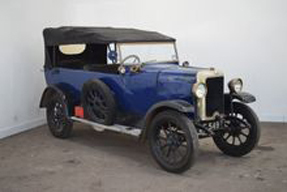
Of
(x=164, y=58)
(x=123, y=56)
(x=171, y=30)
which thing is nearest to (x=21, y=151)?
(x=123, y=56)

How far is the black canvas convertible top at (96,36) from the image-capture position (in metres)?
4.63

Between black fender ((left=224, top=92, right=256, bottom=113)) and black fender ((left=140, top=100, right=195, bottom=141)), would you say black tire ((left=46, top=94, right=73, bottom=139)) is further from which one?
black fender ((left=224, top=92, right=256, bottom=113))

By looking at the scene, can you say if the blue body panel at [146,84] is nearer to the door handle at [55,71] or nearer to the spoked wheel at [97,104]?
the spoked wheel at [97,104]

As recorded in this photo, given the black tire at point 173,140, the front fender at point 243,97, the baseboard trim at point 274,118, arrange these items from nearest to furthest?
the black tire at point 173,140 < the front fender at point 243,97 < the baseboard trim at point 274,118

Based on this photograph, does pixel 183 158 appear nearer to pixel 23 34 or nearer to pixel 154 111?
pixel 154 111

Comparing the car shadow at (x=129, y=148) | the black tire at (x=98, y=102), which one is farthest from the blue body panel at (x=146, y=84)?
the car shadow at (x=129, y=148)

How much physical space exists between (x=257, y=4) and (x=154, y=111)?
3.02 metres

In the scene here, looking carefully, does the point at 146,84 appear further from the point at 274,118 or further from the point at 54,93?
the point at 274,118

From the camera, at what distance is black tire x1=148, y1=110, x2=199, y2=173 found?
365 cm

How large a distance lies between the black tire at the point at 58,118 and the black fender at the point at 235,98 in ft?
7.00

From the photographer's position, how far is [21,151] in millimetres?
4770

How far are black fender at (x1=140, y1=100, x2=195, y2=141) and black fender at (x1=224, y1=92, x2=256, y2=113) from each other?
673mm

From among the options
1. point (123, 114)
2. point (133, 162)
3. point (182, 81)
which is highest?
point (182, 81)

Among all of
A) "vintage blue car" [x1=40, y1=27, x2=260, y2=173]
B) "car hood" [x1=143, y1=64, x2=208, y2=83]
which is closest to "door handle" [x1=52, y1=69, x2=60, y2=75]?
"vintage blue car" [x1=40, y1=27, x2=260, y2=173]
